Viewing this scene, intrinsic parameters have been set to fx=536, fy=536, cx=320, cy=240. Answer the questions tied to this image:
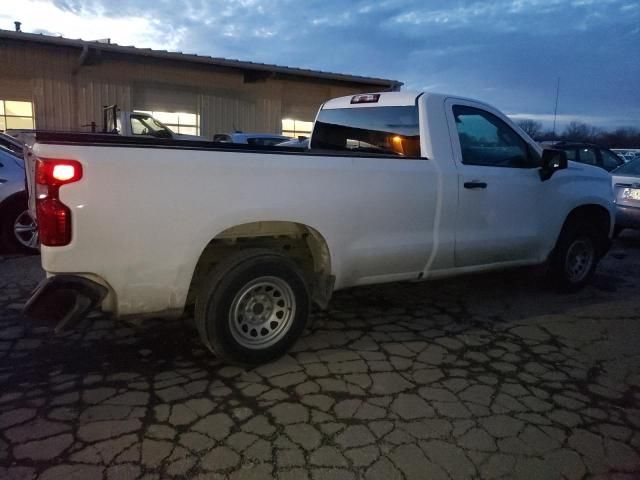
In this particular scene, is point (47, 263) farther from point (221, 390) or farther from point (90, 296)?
point (221, 390)

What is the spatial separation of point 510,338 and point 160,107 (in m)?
15.8

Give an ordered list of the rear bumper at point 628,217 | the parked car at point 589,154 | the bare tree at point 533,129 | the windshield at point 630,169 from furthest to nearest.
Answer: the bare tree at point 533,129 < the parked car at point 589,154 < the windshield at point 630,169 < the rear bumper at point 628,217

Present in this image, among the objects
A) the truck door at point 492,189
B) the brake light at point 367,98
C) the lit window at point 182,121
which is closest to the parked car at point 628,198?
the truck door at point 492,189

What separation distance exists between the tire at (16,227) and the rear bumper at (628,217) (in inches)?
340

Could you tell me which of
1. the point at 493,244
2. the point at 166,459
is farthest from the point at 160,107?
the point at 166,459

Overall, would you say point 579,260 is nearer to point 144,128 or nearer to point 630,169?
point 630,169

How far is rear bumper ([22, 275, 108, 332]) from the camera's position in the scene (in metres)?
3.00

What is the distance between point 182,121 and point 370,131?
48.5 ft

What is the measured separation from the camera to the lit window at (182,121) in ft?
59.1

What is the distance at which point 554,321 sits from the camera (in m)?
4.91

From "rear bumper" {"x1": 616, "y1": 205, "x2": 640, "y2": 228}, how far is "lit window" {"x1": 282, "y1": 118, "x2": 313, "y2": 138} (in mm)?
13465

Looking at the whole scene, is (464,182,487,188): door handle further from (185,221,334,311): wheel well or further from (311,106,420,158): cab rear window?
(185,221,334,311): wheel well

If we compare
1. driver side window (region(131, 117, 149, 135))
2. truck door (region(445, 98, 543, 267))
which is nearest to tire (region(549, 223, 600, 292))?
truck door (region(445, 98, 543, 267))

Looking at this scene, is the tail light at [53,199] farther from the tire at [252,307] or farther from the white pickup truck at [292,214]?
the tire at [252,307]
